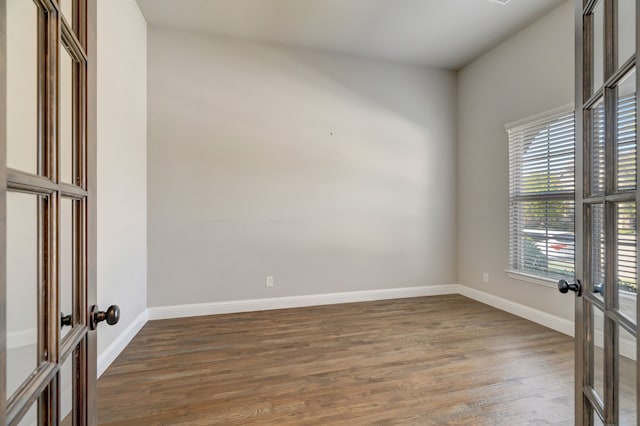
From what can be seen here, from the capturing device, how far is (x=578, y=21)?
1.12m

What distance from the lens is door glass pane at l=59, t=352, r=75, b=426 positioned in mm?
692

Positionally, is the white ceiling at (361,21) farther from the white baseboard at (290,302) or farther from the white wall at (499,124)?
the white baseboard at (290,302)

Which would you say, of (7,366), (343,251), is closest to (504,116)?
(343,251)

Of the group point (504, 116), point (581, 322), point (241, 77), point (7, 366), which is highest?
point (241, 77)

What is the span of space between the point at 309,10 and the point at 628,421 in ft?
11.1

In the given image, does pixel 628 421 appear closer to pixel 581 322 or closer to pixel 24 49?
pixel 581 322

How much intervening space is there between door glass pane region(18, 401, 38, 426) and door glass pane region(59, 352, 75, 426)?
110 millimetres

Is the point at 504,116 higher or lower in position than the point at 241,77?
lower

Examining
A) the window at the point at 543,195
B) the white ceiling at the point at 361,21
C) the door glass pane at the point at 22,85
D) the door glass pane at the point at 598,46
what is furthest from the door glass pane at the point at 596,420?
the white ceiling at the point at 361,21

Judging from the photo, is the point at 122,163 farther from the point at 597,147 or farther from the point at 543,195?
the point at 543,195

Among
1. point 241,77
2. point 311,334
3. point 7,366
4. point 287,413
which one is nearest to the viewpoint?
point 7,366

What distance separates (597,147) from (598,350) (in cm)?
67

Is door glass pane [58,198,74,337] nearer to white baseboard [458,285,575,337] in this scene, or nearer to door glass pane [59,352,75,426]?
door glass pane [59,352,75,426]

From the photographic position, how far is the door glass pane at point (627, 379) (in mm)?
725
